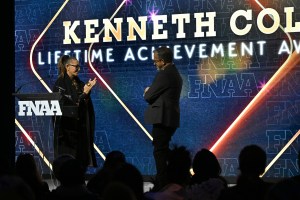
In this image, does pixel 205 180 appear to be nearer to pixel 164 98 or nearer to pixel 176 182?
pixel 176 182

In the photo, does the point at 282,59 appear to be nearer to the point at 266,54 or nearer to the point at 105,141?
the point at 266,54

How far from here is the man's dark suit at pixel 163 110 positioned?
6270mm

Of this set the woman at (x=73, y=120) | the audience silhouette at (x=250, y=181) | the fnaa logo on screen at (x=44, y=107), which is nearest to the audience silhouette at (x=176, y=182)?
the audience silhouette at (x=250, y=181)

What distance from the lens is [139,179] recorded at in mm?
3172

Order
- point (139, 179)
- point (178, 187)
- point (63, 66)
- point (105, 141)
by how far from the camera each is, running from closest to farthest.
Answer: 1. point (139, 179)
2. point (178, 187)
3. point (63, 66)
4. point (105, 141)

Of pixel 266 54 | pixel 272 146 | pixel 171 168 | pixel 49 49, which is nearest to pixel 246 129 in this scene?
pixel 272 146

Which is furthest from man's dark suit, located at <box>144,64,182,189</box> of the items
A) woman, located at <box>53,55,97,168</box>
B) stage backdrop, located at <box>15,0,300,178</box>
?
stage backdrop, located at <box>15,0,300,178</box>

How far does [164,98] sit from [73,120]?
111 cm

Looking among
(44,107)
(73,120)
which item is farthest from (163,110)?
(44,107)

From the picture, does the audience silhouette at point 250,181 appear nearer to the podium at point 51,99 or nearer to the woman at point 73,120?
the podium at point 51,99

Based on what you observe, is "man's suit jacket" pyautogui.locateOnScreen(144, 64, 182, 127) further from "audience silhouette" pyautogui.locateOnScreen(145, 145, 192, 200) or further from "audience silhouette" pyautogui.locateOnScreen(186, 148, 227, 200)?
"audience silhouette" pyautogui.locateOnScreen(145, 145, 192, 200)

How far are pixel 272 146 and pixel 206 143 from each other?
0.83 meters

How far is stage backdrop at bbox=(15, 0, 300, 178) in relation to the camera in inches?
297

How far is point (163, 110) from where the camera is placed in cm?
630
